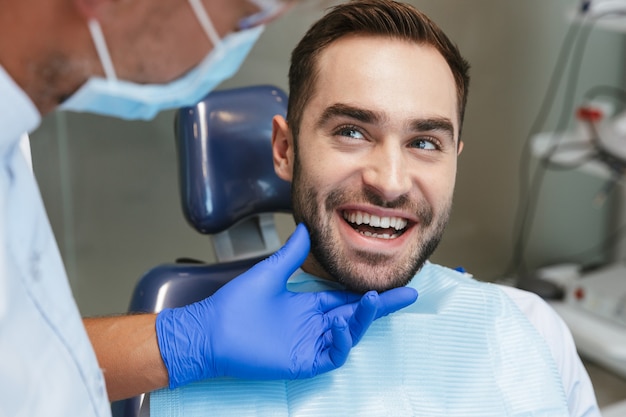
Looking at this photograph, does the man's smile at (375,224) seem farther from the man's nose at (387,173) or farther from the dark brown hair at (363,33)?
the dark brown hair at (363,33)

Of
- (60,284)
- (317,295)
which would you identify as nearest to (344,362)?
(317,295)

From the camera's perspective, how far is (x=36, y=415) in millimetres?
903

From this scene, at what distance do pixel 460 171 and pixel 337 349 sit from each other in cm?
181

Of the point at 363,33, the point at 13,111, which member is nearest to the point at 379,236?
the point at 363,33

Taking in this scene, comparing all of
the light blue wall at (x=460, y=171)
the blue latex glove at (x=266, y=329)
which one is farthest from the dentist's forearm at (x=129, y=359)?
the light blue wall at (x=460, y=171)

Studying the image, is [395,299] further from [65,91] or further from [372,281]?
[65,91]

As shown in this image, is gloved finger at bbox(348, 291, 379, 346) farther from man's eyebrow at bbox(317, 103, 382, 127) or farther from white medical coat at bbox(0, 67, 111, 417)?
white medical coat at bbox(0, 67, 111, 417)

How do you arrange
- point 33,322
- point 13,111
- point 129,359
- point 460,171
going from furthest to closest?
1. point 460,171
2. point 129,359
3. point 33,322
4. point 13,111

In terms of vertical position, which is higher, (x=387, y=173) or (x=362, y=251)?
(x=387, y=173)

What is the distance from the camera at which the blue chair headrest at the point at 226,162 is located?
162 cm

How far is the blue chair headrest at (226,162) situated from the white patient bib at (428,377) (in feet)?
0.79

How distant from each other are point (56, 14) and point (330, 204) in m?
0.69

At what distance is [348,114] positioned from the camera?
1.38 metres

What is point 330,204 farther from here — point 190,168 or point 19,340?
point 19,340
